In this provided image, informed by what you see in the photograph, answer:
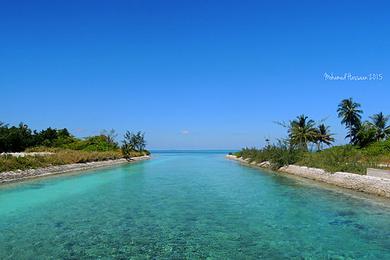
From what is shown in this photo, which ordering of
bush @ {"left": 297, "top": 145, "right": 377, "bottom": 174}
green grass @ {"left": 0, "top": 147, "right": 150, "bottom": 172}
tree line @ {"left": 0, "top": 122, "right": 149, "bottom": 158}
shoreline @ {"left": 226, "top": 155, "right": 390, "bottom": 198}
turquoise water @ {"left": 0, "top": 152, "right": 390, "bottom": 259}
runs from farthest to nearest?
tree line @ {"left": 0, "top": 122, "right": 149, "bottom": 158} < green grass @ {"left": 0, "top": 147, "right": 150, "bottom": 172} < bush @ {"left": 297, "top": 145, "right": 377, "bottom": 174} < shoreline @ {"left": 226, "top": 155, "right": 390, "bottom": 198} < turquoise water @ {"left": 0, "top": 152, "right": 390, "bottom": 259}

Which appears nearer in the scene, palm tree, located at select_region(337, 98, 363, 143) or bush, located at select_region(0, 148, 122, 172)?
bush, located at select_region(0, 148, 122, 172)

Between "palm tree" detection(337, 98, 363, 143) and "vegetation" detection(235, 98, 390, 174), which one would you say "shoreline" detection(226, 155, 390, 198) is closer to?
"vegetation" detection(235, 98, 390, 174)

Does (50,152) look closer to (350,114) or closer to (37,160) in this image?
(37,160)

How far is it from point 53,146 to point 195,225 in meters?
52.5

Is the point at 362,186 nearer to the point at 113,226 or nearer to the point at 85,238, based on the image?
the point at 113,226

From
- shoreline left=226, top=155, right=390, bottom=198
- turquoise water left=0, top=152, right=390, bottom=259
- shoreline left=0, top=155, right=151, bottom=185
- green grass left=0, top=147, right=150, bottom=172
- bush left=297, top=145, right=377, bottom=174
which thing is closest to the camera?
turquoise water left=0, top=152, right=390, bottom=259

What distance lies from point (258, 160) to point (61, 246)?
3939 centimetres

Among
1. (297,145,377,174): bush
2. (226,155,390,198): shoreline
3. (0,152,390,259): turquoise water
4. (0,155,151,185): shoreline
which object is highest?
(297,145,377,174): bush

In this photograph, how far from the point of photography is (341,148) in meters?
28.2

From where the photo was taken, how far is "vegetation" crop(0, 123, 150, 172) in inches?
1120

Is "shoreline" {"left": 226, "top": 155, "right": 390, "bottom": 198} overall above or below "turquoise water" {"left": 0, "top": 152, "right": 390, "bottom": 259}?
above

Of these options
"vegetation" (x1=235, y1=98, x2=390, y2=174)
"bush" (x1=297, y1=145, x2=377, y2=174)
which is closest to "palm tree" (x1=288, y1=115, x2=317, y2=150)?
"vegetation" (x1=235, y1=98, x2=390, y2=174)

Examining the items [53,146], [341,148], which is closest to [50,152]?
[53,146]

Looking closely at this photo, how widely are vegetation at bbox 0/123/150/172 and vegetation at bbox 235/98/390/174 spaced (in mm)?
20836
